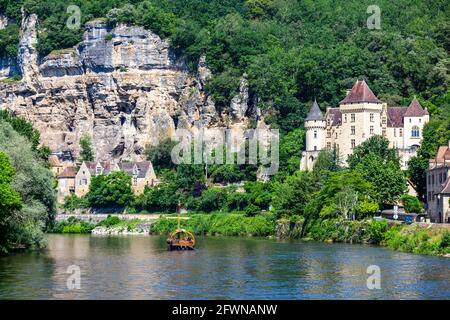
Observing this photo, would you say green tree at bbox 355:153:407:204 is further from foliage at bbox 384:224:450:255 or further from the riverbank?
foliage at bbox 384:224:450:255

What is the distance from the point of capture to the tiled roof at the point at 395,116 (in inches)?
4355

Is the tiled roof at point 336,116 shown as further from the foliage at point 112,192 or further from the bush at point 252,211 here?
the foliage at point 112,192

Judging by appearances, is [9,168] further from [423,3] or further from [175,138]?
[423,3]

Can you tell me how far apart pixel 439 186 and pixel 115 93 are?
61.6 metres

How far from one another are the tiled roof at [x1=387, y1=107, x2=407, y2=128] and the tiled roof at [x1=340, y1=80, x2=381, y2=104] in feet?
7.02

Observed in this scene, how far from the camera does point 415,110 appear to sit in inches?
4306

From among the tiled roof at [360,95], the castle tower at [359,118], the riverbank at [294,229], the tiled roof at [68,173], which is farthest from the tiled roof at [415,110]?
the tiled roof at [68,173]

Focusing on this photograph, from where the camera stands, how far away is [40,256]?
6919cm

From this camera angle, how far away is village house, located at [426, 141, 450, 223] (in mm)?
78000

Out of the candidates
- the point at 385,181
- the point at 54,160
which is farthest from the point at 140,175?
the point at 385,181

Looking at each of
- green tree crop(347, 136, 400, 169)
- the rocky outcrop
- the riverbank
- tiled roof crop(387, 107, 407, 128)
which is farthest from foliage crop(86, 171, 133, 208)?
tiled roof crop(387, 107, 407, 128)

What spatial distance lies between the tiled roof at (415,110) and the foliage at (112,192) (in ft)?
100

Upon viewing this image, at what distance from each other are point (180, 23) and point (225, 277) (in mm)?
84529

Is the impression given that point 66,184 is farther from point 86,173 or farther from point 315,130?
point 315,130
